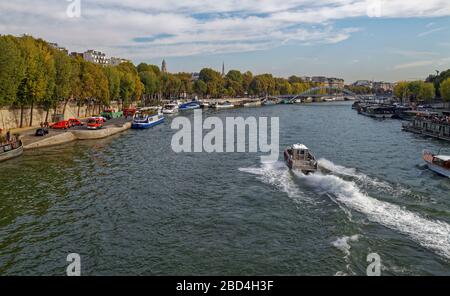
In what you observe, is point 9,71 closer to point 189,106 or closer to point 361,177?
point 361,177

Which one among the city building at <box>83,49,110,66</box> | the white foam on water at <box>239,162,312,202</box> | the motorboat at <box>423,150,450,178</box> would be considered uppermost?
the city building at <box>83,49,110,66</box>

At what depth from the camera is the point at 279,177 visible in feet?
105

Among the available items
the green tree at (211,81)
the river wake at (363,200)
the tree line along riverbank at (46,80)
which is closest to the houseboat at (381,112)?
the tree line along riverbank at (46,80)

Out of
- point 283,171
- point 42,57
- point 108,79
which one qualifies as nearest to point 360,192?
point 283,171

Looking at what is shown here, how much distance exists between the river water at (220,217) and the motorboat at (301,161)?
0.82 metres

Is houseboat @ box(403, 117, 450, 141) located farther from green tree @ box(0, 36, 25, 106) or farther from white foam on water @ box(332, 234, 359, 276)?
green tree @ box(0, 36, 25, 106)

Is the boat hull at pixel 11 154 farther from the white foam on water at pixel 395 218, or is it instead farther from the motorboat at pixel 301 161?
the white foam on water at pixel 395 218

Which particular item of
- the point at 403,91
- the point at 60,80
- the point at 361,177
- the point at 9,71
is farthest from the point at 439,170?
the point at 403,91

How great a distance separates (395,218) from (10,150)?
34.3m

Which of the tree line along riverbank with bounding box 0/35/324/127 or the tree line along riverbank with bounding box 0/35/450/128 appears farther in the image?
the tree line along riverbank with bounding box 0/35/450/128

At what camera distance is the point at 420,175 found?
34.3 metres

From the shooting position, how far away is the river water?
56.2 feet

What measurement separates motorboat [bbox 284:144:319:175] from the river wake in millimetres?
631

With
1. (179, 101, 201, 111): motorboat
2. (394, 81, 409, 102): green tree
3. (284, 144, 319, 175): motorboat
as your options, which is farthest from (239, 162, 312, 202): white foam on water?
(394, 81, 409, 102): green tree
